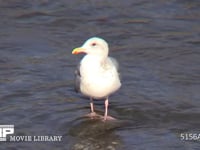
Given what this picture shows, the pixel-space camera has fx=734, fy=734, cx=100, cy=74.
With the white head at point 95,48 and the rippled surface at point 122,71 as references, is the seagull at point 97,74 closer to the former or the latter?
the white head at point 95,48

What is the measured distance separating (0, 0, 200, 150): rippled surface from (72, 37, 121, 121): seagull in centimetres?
47

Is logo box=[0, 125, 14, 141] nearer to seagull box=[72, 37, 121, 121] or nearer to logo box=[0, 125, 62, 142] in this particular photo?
logo box=[0, 125, 62, 142]

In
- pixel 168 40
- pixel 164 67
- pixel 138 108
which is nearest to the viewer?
pixel 138 108

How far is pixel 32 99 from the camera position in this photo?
1052 cm

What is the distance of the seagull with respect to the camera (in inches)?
384

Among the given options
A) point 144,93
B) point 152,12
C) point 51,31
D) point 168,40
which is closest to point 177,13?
point 152,12

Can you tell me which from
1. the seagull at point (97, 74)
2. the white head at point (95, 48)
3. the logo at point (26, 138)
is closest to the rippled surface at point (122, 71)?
the logo at point (26, 138)

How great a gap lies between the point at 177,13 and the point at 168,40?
143cm

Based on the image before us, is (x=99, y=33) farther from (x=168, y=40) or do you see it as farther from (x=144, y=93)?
(x=144, y=93)

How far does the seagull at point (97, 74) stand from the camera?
976 cm

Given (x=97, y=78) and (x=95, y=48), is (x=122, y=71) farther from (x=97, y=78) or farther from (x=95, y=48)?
(x=97, y=78)

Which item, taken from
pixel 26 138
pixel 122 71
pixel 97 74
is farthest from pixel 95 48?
pixel 122 71

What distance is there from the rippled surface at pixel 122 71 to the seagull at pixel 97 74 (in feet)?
1.55

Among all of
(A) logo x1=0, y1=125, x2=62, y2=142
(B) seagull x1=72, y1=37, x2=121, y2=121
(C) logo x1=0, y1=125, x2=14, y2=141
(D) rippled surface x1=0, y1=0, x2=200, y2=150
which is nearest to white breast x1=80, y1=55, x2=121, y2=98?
(B) seagull x1=72, y1=37, x2=121, y2=121
